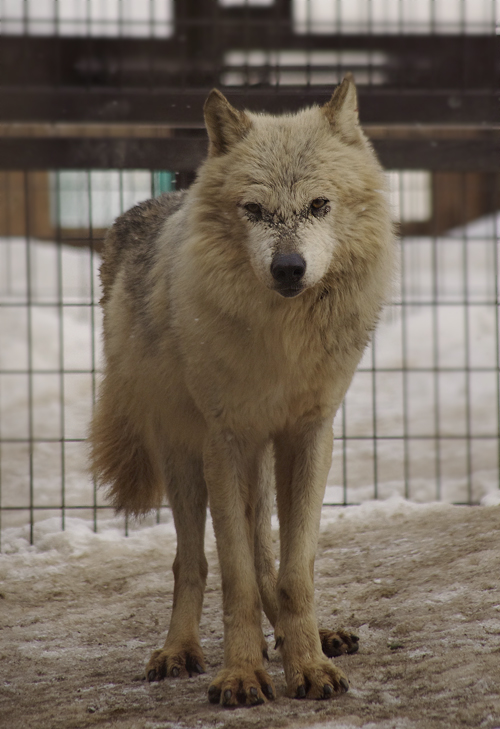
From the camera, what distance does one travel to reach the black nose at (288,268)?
2.41 metres

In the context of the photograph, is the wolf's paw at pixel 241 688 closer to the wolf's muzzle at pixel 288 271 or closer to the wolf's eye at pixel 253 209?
the wolf's muzzle at pixel 288 271

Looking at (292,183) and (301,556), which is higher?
(292,183)

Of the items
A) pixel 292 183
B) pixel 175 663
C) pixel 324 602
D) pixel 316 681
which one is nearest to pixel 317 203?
pixel 292 183

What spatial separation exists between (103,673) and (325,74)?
3322mm

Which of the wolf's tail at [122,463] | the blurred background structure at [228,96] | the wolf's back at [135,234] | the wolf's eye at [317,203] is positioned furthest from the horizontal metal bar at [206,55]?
the wolf's eye at [317,203]

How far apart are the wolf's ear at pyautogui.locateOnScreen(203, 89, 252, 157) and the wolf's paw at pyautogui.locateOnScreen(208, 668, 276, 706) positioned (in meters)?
1.79

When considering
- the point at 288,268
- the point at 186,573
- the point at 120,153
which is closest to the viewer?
the point at 288,268

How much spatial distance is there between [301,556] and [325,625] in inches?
27.6

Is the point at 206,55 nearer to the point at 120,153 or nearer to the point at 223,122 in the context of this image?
the point at 120,153

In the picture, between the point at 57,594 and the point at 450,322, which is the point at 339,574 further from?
the point at 450,322

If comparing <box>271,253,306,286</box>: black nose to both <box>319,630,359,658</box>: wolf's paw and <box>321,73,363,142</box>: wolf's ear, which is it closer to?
<box>321,73,363,142</box>: wolf's ear

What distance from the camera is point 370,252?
2727mm

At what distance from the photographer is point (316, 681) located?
2549mm

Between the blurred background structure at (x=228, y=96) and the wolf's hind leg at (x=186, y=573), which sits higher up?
the blurred background structure at (x=228, y=96)
